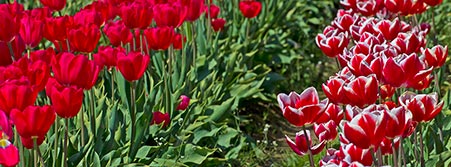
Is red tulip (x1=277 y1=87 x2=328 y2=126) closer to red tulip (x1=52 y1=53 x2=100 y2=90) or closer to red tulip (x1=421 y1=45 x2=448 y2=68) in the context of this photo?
red tulip (x1=52 y1=53 x2=100 y2=90)

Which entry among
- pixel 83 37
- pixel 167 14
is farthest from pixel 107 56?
pixel 167 14

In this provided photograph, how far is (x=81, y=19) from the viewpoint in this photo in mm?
3412

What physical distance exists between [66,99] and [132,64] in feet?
1.70

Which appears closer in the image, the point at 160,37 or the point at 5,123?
the point at 5,123

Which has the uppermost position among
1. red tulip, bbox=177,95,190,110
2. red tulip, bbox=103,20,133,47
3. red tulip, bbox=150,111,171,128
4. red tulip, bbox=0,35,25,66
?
red tulip, bbox=0,35,25,66

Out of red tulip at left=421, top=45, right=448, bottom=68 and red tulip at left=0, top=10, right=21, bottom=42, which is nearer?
red tulip at left=0, top=10, right=21, bottom=42

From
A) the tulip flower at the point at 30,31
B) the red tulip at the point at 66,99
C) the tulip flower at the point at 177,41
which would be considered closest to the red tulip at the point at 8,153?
the red tulip at the point at 66,99

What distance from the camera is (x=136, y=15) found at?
3.45m

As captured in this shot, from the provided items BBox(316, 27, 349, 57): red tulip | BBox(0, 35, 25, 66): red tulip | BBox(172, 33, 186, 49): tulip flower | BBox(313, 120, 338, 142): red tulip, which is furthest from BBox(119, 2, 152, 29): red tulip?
BBox(313, 120, 338, 142): red tulip

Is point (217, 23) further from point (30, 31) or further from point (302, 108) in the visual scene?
point (302, 108)

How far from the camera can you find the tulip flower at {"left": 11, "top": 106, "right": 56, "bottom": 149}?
2.16m

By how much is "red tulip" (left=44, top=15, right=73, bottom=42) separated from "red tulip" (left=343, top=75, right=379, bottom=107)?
1.30 metres

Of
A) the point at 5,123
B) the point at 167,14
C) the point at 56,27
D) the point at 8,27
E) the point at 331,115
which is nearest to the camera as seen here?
the point at 5,123

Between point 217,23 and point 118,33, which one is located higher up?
point 118,33
